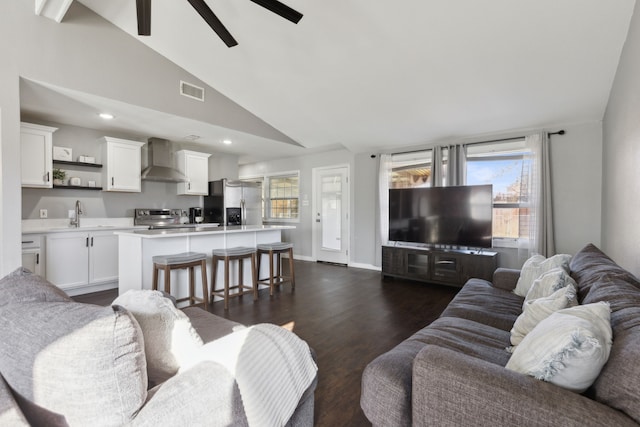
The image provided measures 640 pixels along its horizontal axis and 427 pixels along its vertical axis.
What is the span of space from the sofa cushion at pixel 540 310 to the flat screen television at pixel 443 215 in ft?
9.18

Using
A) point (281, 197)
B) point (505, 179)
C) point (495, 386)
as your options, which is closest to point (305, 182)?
point (281, 197)

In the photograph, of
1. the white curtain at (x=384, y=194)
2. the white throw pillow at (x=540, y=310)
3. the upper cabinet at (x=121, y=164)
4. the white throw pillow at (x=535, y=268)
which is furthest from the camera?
the white curtain at (x=384, y=194)

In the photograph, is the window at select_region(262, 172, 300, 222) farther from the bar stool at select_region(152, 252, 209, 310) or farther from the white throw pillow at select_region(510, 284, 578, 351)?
the white throw pillow at select_region(510, 284, 578, 351)

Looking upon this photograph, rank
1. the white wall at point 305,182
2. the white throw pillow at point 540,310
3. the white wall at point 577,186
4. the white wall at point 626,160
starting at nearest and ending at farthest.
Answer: the white throw pillow at point 540,310 → the white wall at point 626,160 → the white wall at point 577,186 → the white wall at point 305,182

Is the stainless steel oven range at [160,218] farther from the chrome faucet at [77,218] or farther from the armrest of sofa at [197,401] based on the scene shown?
the armrest of sofa at [197,401]

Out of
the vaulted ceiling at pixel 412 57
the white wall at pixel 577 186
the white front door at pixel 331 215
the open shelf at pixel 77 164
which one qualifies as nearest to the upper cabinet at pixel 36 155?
the open shelf at pixel 77 164

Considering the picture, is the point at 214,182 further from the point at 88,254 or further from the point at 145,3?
the point at 145,3

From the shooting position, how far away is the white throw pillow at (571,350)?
3.02 ft

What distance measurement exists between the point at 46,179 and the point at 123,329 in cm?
446

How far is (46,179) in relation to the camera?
12.9 feet

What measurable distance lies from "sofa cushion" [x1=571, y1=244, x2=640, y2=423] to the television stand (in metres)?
2.55

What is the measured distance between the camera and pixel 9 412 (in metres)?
0.75

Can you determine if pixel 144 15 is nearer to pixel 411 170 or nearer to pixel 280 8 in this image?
pixel 280 8

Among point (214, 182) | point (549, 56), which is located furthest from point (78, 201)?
point (549, 56)
